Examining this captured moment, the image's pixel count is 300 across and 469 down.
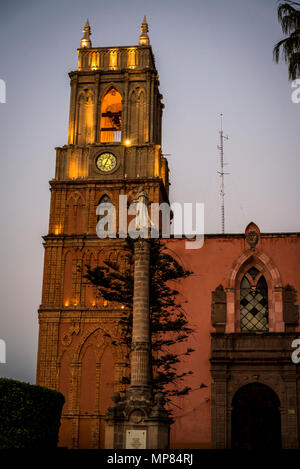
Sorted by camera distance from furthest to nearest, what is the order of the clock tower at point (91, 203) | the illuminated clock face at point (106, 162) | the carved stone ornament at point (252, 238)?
the illuminated clock face at point (106, 162)
the clock tower at point (91, 203)
the carved stone ornament at point (252, 238)

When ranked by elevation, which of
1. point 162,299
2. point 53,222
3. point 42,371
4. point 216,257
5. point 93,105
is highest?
point 93,105

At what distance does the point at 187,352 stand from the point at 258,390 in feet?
11.0

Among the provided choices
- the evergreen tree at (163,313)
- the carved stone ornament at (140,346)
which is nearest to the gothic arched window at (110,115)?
the evergreen tree at (163,313)

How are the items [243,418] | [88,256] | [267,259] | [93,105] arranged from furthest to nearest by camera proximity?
1. [93,105]
2. [88,256]
3. [267,259]
4. [243,418]

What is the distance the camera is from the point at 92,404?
3475 cm

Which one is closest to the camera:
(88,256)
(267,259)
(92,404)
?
(267,259)

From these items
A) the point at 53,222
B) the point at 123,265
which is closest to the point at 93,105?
the point at 53,222

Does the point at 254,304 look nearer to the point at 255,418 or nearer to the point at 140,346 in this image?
the point at 255,418

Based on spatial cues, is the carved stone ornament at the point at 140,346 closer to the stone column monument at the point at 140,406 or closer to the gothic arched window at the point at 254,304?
the stone column monument at the point at 140,406

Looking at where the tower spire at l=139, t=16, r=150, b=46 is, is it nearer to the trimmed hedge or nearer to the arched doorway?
the arched doorway

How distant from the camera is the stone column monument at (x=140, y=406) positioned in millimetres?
22609

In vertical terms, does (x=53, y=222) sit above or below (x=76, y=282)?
above

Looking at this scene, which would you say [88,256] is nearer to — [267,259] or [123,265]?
[123,265]

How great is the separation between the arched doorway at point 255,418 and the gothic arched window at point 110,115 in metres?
17.7
